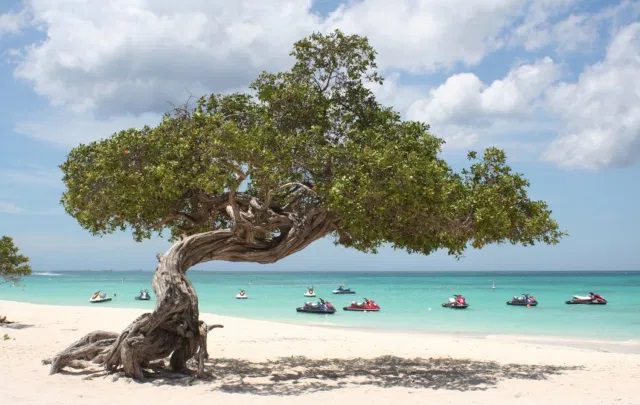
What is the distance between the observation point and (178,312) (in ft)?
40.2

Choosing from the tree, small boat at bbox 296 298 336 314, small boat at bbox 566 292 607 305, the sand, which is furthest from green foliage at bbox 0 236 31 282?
small boat at bbox 566 292 607 305

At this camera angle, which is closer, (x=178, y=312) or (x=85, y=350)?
(x=178, y=312)

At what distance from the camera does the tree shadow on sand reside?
12.0 m

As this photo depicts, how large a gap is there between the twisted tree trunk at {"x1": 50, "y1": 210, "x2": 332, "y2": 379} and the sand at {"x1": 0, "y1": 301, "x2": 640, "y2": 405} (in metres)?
0.36

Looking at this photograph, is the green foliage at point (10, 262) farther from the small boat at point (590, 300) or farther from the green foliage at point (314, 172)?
the small boat at point (590, 300)

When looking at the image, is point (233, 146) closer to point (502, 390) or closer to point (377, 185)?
point (377, 185)

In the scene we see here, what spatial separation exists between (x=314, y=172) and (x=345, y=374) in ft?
14.5

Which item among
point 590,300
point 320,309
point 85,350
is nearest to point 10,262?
point 85,350

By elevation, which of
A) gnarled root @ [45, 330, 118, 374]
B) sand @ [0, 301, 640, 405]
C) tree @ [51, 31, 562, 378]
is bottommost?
sand @ [0, 301, 640, 405]

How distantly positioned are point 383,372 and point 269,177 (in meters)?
5.38

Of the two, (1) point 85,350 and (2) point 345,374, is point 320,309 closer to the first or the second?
(2) point 345,374

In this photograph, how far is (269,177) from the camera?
11.7m

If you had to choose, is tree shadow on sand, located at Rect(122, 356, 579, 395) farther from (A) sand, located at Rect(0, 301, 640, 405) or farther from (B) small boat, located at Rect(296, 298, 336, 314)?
(B) small boat, located at Rect(296, 298, 336, 314)

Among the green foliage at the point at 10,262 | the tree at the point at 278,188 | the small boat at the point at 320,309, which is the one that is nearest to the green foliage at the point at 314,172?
the tree at the point at 278,188
